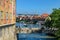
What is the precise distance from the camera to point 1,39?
19.1 metres

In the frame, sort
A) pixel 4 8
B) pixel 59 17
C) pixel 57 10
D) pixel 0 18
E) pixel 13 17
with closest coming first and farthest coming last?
1. pixel 0 18
2. pixel 4 8
3. pixel 13 17
4. pixel 59 17
5. pixel 57 10

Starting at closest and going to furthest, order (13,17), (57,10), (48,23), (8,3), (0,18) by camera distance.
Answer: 1. (0,18)
2. (8,3)
3. (13,17)
4. (57,10)
5. (48,23)

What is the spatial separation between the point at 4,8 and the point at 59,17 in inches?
1260

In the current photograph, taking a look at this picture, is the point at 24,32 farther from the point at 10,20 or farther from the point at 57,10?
the point at 10,20

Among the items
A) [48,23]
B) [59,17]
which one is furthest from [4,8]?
[48,23]

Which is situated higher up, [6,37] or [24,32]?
[6,37]

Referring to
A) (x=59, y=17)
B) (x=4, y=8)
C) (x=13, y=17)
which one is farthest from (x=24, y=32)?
(x=4, y=8)

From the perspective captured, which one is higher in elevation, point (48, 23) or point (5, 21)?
point (5, 21)

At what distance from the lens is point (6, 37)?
21.0 m

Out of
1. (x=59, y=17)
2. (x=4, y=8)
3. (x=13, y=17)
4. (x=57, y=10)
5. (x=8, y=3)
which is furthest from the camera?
(x=57, y=10)

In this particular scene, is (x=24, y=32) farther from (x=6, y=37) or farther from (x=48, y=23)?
(x=6, y=37)

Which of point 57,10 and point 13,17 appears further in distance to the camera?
point 57,10

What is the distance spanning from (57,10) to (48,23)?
1113 centimetres

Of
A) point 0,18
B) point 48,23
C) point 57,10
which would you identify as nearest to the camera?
point 0,18
